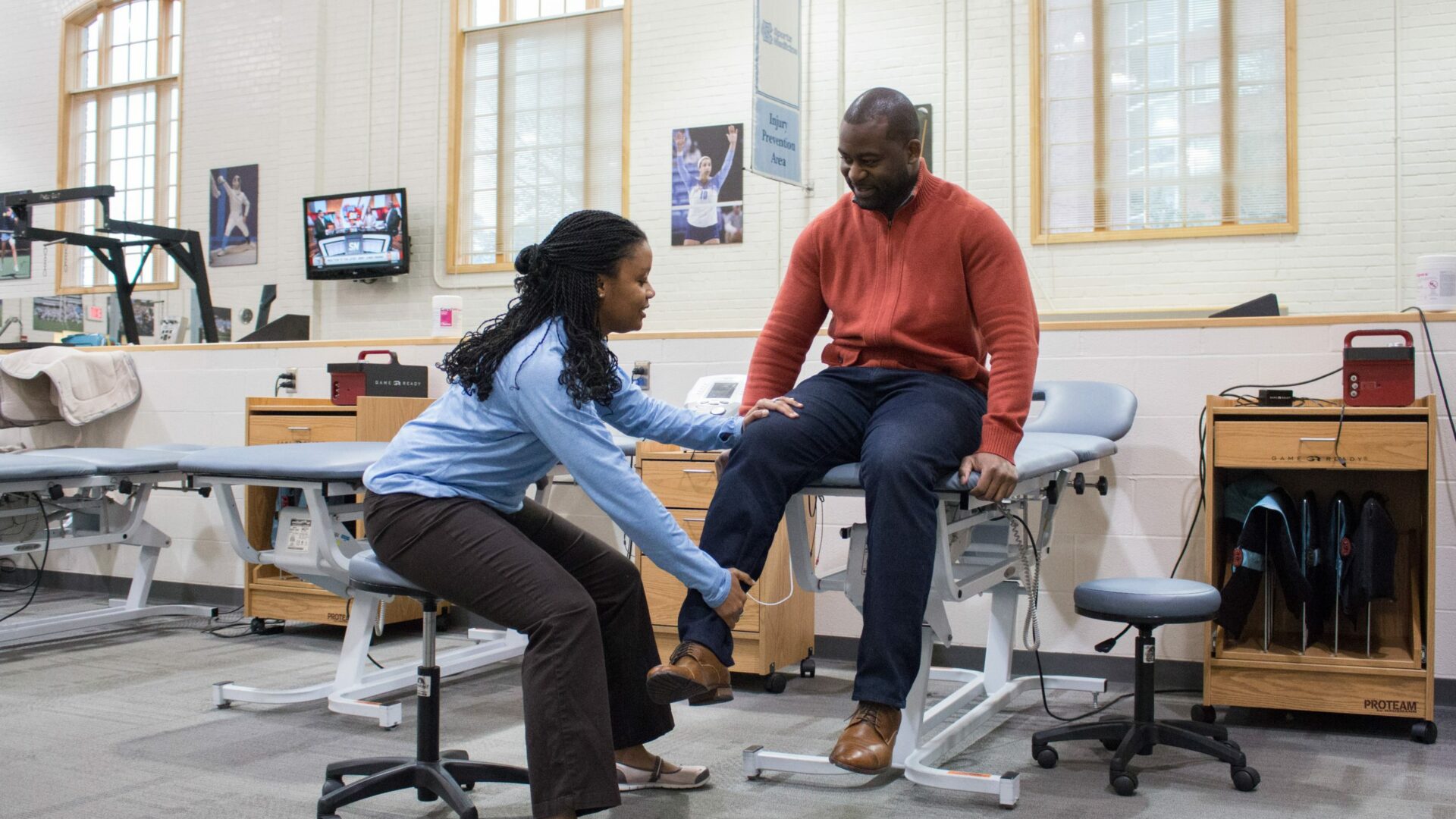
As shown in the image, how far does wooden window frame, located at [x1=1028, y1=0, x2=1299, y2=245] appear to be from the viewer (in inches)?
234

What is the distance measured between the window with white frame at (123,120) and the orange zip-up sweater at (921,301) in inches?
316

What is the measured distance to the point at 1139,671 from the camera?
270cm

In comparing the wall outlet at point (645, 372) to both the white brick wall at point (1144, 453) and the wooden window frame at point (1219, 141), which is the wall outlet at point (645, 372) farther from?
the wooden window frame at point (1219, 141)

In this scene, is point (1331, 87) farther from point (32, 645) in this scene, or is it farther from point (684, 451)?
point (32, 645)

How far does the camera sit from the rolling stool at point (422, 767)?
2242 millimetres

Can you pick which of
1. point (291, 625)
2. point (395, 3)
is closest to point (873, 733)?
point (291, 625)

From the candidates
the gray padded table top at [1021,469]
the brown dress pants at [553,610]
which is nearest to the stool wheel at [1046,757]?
the gray padded table top at [1021,469]

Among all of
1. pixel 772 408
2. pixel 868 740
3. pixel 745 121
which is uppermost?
pixel 745 121

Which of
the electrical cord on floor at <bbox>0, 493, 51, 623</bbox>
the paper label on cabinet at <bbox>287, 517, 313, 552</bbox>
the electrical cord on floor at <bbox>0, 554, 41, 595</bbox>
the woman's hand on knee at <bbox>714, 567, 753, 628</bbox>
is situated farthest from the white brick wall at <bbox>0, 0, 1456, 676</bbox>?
the woman's hand on knee at <bbox>714, 567, 753, 628</bbox>

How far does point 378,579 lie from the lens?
2256 mm

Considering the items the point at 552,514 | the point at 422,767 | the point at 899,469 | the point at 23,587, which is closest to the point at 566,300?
the point at 552,514

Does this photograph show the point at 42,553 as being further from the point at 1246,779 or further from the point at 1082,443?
the point at 1246,779

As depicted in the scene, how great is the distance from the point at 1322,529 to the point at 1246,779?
91cm

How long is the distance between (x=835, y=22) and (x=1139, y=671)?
4.97m
